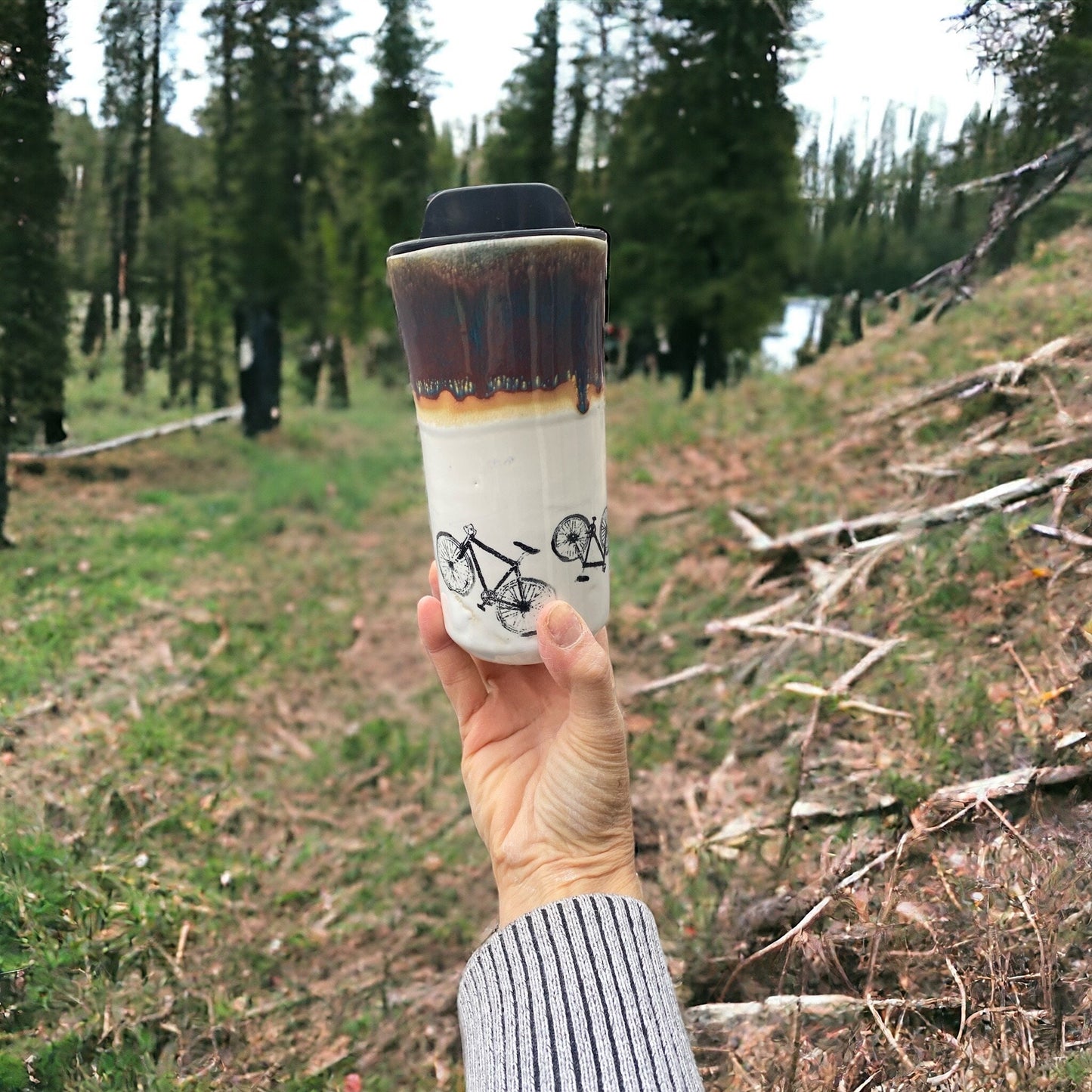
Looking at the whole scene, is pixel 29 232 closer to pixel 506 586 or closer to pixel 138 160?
pixel 138 160

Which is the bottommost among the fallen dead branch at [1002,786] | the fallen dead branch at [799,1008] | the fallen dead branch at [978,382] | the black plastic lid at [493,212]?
the fallen dead branch at [799,1008]

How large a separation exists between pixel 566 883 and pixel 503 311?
949 mm

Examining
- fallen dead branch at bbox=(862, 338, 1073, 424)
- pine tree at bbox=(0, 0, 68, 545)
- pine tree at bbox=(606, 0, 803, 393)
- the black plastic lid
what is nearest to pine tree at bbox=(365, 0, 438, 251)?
pine tree at bbox=(606, 0, 803, 393)

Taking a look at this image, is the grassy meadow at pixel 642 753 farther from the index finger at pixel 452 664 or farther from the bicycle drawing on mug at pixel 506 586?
the bicycle drawing on mug at pixel 506 586

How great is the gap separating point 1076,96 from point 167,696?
3.28 meters

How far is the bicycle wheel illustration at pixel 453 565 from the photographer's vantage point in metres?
1.31

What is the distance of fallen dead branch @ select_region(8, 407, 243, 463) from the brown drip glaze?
190 centimetres

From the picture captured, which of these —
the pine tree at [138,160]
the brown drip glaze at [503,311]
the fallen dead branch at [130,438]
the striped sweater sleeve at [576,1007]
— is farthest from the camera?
the pine tree at [138,160]

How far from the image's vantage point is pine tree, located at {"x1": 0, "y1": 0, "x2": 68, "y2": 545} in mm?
2133

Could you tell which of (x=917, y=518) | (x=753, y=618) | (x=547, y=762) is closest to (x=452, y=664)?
(x=547, y=762)

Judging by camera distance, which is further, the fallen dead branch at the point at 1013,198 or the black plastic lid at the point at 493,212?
the fallen dead branch at the point at 1013,198

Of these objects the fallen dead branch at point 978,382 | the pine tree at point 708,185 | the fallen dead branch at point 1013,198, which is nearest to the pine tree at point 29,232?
the pine tree at point 708,185

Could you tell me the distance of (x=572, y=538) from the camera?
131 centimetres

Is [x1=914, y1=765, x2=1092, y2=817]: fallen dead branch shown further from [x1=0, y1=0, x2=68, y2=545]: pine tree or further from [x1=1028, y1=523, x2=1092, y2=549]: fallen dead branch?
[x1=0, y1=0, x2=68, y2=545]: pine tree
